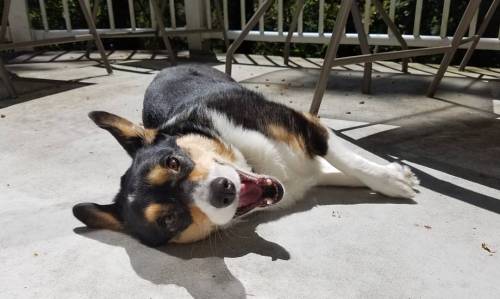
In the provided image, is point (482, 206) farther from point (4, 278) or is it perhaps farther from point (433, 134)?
point (4, 278)

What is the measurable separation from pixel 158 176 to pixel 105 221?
43 cm

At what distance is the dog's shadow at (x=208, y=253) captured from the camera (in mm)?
1754

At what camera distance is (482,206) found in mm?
2188

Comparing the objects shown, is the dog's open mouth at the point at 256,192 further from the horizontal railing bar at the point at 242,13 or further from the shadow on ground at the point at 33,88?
the horizontal railing bar at the point at 242,13

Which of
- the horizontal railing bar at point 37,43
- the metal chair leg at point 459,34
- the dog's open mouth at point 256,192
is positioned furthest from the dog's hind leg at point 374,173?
the horizontal railing bar at point 37,43

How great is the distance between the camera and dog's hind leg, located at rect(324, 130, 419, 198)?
2.33m

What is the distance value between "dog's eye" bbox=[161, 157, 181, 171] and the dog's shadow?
358 mm

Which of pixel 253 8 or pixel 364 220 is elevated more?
pixel 253 8

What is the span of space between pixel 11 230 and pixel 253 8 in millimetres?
6265

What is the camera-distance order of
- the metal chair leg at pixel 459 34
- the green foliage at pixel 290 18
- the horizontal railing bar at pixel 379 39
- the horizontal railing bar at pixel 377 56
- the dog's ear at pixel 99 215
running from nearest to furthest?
1. the dog's ear at pixel 99 215
2. the horizontal railing bar at pixel 377 56
3. the metal chair leg at pixel 459 34
4. the horizontal railing bar at pixel 379 39
5. the green foliage at pixel 290 18

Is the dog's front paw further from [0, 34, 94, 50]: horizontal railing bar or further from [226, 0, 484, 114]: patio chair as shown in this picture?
[0, 34, 94, 50]: horizontal railing bar

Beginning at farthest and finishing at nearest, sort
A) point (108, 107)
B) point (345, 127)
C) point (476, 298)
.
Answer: point (108, 107)
point (345, 127)
point (476, 298)

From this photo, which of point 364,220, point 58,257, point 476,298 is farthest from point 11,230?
point 476,298

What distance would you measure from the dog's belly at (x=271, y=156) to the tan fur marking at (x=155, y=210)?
1.76ft
